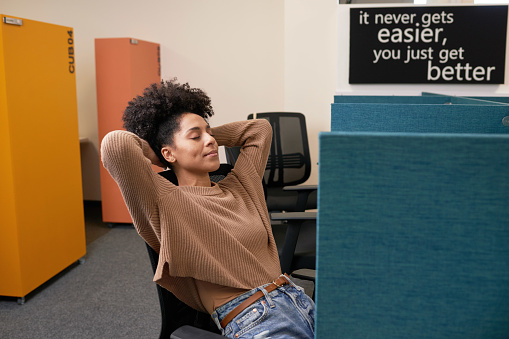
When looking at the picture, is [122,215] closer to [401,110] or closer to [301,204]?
[301,204]

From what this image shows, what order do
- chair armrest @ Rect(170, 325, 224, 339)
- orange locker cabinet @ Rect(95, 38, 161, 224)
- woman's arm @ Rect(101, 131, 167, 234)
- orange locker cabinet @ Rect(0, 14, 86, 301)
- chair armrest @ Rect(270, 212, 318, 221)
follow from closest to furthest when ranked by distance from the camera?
chair armrest @ Rect(170, 325, 224, 339)
woman's arm @ Rect(101, 131, 167, 234)
chair armrest @ Rect(270, 212, 318, 221)
orange locker cabinet @ Rect(0, 14, 86, 301)
orange locker cabinet @ Rect(95, 38, 161, 224)

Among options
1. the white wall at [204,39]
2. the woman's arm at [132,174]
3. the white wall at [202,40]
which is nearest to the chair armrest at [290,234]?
the woman's arm at [132,174]

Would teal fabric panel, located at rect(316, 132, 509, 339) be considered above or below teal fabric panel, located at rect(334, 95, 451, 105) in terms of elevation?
below

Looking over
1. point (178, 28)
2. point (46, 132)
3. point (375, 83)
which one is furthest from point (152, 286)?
point (178, 28)

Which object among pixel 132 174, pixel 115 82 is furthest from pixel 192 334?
pixel 115 82

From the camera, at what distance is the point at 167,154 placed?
1.44m

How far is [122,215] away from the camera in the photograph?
391 centimetres

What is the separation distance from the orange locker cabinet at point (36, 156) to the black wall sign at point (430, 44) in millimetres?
1875

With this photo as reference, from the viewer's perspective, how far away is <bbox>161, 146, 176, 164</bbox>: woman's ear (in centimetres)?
143

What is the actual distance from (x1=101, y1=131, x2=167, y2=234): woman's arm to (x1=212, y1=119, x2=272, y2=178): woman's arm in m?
0.44

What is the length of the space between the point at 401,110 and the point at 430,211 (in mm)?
770

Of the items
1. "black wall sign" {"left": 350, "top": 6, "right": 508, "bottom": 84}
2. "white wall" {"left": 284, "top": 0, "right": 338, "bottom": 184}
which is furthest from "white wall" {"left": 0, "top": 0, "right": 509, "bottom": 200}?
"black wall sign" {"left": 350, "top": 6, "right": 508, "bottom": 84}

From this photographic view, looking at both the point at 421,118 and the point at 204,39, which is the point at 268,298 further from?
the point at 204,39

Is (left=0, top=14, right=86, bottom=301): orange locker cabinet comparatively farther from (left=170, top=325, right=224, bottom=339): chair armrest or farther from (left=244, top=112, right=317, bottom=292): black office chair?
(left=170, top=325, right=224, bottom=339): chair armrest
